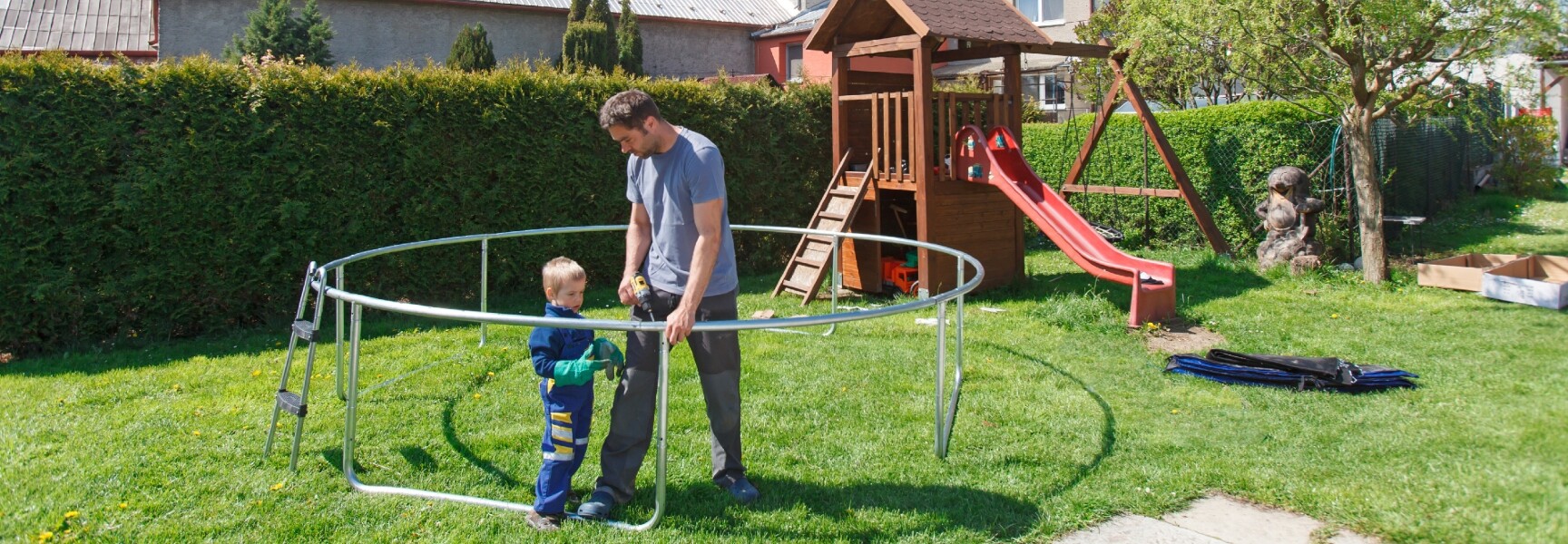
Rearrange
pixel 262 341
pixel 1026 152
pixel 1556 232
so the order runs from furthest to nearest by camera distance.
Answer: pixel 1026 152 < pixel 1556 232 < pixel 262 341

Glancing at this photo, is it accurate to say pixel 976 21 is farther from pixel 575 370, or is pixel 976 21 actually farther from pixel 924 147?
pixel 575 370

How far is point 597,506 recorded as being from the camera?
14.0 ft

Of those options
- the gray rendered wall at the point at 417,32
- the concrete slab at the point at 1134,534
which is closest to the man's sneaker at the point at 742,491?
the concrete slab at the point at 1134,534

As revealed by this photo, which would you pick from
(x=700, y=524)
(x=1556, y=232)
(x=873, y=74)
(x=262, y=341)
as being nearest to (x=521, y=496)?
(x=700, y=524)

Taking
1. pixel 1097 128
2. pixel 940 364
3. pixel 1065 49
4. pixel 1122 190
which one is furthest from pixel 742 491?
pixel 1122 190

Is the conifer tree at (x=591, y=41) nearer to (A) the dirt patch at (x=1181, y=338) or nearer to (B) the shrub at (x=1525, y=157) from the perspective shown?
(B) the shrub at (x=1525, y=157)

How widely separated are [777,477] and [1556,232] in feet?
38.8

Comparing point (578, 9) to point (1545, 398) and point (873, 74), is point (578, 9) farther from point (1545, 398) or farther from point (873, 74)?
point (1545, 398)

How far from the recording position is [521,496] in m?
4.61

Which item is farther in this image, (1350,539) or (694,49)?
(694,49)

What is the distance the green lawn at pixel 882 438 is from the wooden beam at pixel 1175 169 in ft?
9.57

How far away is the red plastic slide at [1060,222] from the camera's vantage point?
26.3 feet

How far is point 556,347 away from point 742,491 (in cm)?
101

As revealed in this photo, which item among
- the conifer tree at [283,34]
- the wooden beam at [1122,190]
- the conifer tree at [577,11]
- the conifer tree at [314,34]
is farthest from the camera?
the conifer tree at [577,11]
